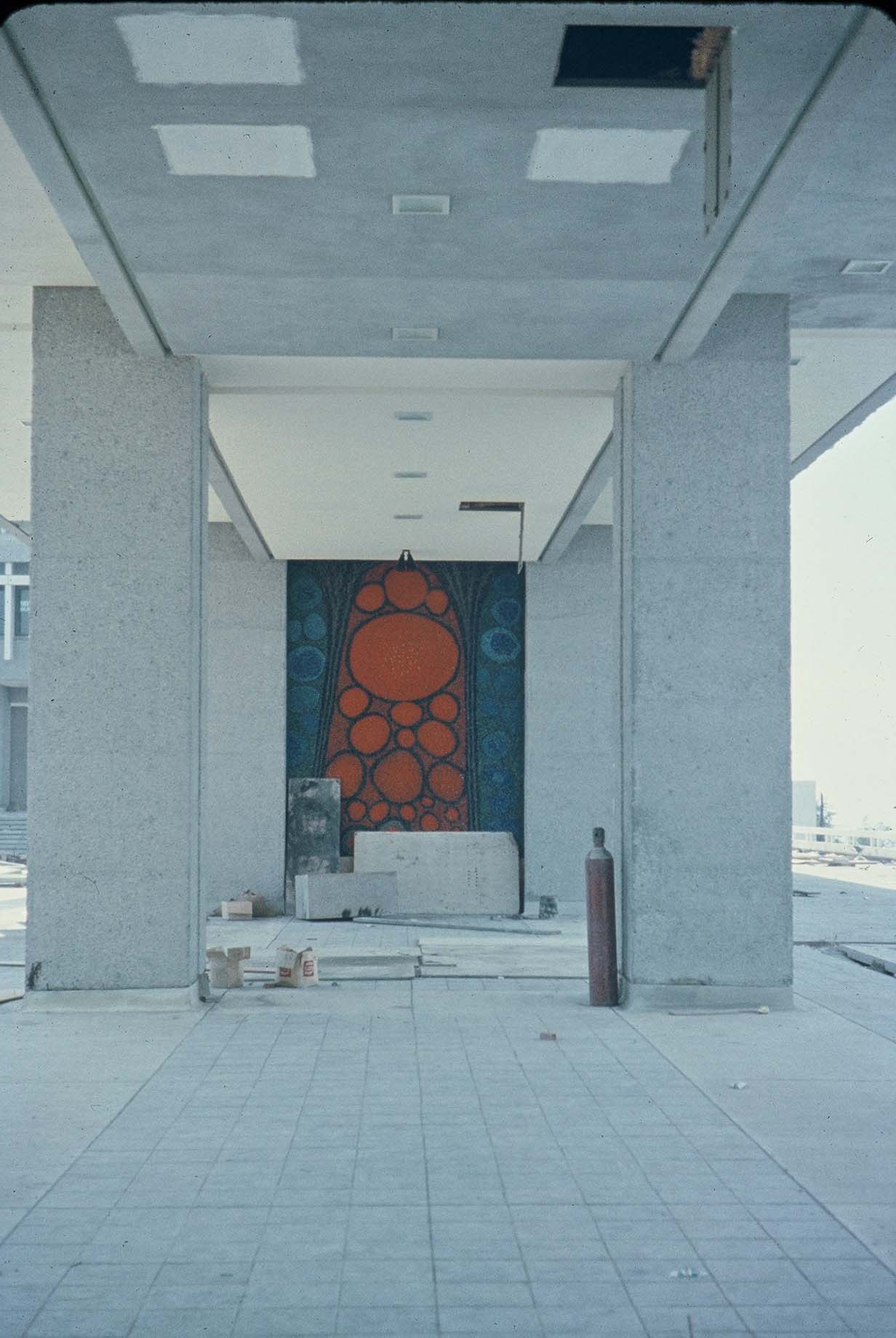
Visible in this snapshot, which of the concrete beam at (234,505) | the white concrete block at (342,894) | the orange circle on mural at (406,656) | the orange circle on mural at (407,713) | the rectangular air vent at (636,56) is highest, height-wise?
the rectangular air vent at (636,56)

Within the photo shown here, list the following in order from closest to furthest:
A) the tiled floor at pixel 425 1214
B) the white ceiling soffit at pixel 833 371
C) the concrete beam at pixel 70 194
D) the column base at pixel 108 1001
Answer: the tiled floor at pixel 425 1214 < the concrete beam at pixel 70 194 < the column base at pixel 108 1001 < the white ceiling soffit at pixel 833 371

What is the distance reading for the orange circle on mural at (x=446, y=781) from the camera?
1692 centimetres

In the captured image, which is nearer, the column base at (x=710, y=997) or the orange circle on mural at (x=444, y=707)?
the column base at (x=710, y=997)

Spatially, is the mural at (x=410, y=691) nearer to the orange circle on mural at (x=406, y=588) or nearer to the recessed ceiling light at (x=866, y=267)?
the orange circle on mural at (x=406, y=588)

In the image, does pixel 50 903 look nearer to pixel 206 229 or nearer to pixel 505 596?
pixel 206 229

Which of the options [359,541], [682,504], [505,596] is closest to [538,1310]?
[682,504]

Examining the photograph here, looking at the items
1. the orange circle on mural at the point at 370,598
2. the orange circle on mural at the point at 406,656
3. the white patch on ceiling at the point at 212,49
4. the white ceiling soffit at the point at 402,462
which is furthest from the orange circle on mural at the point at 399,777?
the white patch on ceiling at the point at 212,49

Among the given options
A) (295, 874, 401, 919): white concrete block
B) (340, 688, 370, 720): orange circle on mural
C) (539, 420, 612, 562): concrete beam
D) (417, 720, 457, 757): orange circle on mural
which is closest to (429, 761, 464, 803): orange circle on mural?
(417, 720, 457, 757): orange circle on mural

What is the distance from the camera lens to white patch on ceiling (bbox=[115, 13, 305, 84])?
4.86m

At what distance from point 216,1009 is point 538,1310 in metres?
5.39

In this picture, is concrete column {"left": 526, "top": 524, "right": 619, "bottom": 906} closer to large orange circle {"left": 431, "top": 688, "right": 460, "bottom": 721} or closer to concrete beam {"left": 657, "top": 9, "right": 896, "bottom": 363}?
large orange circle {"left": 431, "top": 688, "right": 460, "bottom": 721}

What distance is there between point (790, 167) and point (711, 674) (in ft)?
11.5

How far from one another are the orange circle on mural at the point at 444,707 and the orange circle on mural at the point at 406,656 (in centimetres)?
12

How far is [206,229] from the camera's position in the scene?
22.2 ft
